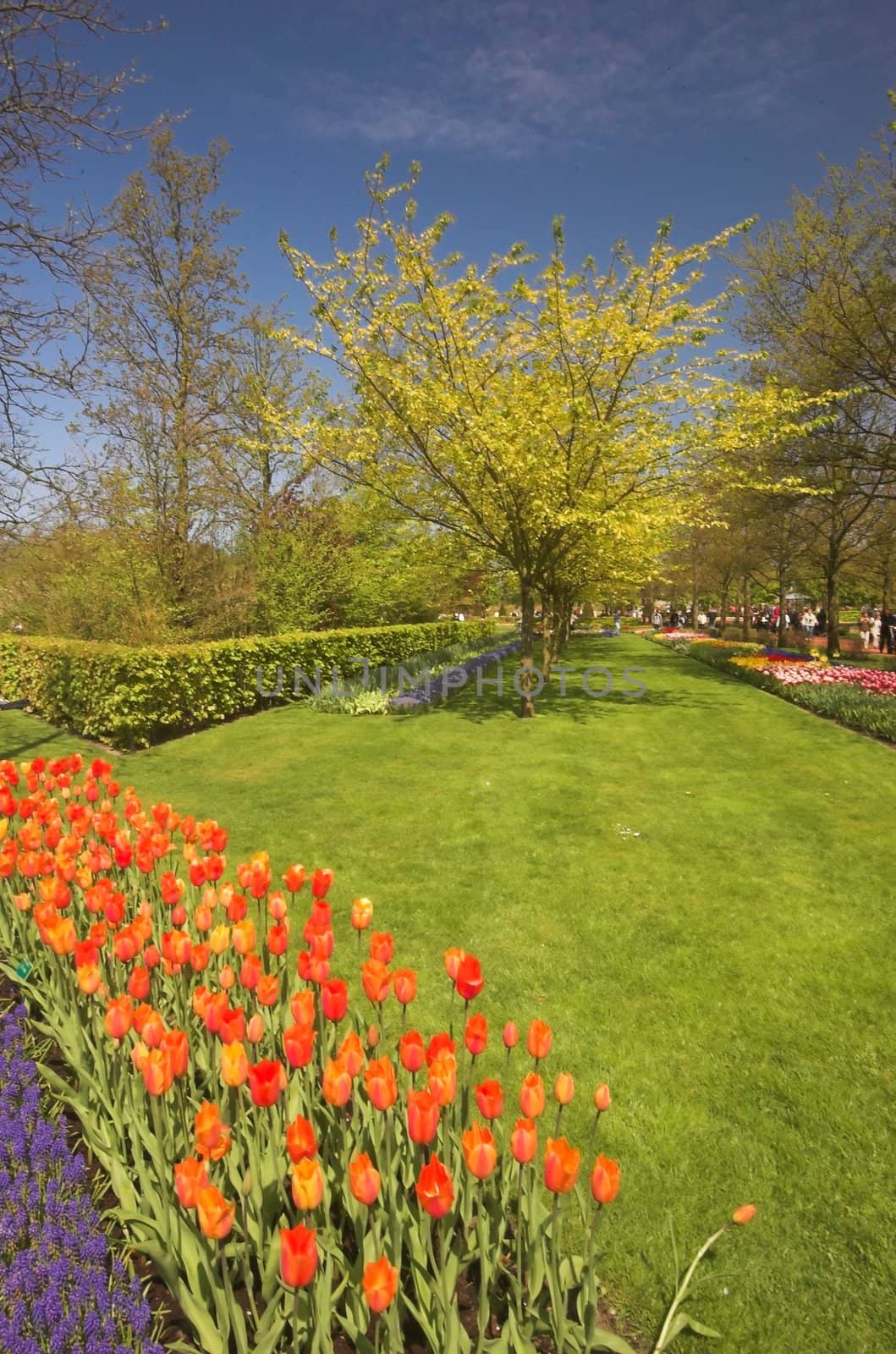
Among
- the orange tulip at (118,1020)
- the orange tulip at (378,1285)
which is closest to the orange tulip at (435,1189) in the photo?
the orange tulip at (378,1285)

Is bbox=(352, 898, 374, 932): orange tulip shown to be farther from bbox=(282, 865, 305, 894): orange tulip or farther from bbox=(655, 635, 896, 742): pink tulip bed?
bbox=(655, 635, 896, 742): pink tulip bed

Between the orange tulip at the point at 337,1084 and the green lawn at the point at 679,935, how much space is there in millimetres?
1256

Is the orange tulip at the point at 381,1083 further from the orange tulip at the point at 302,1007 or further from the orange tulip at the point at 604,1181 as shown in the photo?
the orange tulip at the point at 604,1181

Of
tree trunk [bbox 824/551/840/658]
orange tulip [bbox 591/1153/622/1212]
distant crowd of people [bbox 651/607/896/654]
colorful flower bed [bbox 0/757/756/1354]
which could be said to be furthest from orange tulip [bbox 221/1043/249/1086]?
distant crowd of people [bbox 651/607/896/654]

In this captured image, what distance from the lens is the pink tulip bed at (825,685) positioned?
11.0 metres

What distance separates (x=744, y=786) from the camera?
26.3 ft

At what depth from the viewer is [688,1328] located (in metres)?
2.08

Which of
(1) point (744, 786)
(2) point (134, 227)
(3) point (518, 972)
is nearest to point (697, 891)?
(3) point (518, 972)

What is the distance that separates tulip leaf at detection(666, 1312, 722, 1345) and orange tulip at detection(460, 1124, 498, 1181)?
109cm

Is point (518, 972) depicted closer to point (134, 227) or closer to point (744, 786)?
point (744, 786)

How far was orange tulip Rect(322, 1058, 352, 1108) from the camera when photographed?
1637 millimetres

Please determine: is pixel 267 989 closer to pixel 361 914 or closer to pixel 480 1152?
pixel 361 914

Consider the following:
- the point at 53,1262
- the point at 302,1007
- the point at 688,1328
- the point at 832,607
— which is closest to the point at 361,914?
the point at 302,1007

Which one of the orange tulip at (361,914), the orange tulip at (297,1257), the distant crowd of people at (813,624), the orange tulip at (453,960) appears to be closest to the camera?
the orange tulip at (297,1257)
